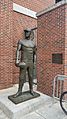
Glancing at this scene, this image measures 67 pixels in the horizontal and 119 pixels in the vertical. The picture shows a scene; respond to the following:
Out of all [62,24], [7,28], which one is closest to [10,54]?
[7,28]

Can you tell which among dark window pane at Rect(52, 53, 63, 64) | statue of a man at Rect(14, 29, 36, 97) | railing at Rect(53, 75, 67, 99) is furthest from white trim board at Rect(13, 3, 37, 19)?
railing at Rect(53, 75, 67, 99)

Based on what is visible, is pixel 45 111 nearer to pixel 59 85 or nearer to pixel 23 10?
pixel 59 85

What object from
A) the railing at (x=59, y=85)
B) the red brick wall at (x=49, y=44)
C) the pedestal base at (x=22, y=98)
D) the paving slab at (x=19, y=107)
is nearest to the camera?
the paving slab at (x=19, y=107)

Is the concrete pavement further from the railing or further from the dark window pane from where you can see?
the dark window pane

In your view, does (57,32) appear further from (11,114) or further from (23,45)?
(11,114)

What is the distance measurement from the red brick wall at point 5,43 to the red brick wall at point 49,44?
4.31 feet

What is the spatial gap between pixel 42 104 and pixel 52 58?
159 cm

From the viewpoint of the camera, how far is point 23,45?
13.4 feet

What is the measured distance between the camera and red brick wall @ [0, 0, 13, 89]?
5445 millimetres

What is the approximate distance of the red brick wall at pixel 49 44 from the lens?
4.37m

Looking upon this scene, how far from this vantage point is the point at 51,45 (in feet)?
15.5

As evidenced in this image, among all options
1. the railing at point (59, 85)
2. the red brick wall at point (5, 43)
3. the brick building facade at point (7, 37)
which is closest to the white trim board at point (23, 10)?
the brick building facade at point (7, 37)

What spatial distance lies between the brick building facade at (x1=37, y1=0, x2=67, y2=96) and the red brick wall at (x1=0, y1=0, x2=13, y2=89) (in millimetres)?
1312

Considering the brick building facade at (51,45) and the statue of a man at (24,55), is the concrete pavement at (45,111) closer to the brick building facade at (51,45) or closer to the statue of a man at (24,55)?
the brick building facade at (51,45)
